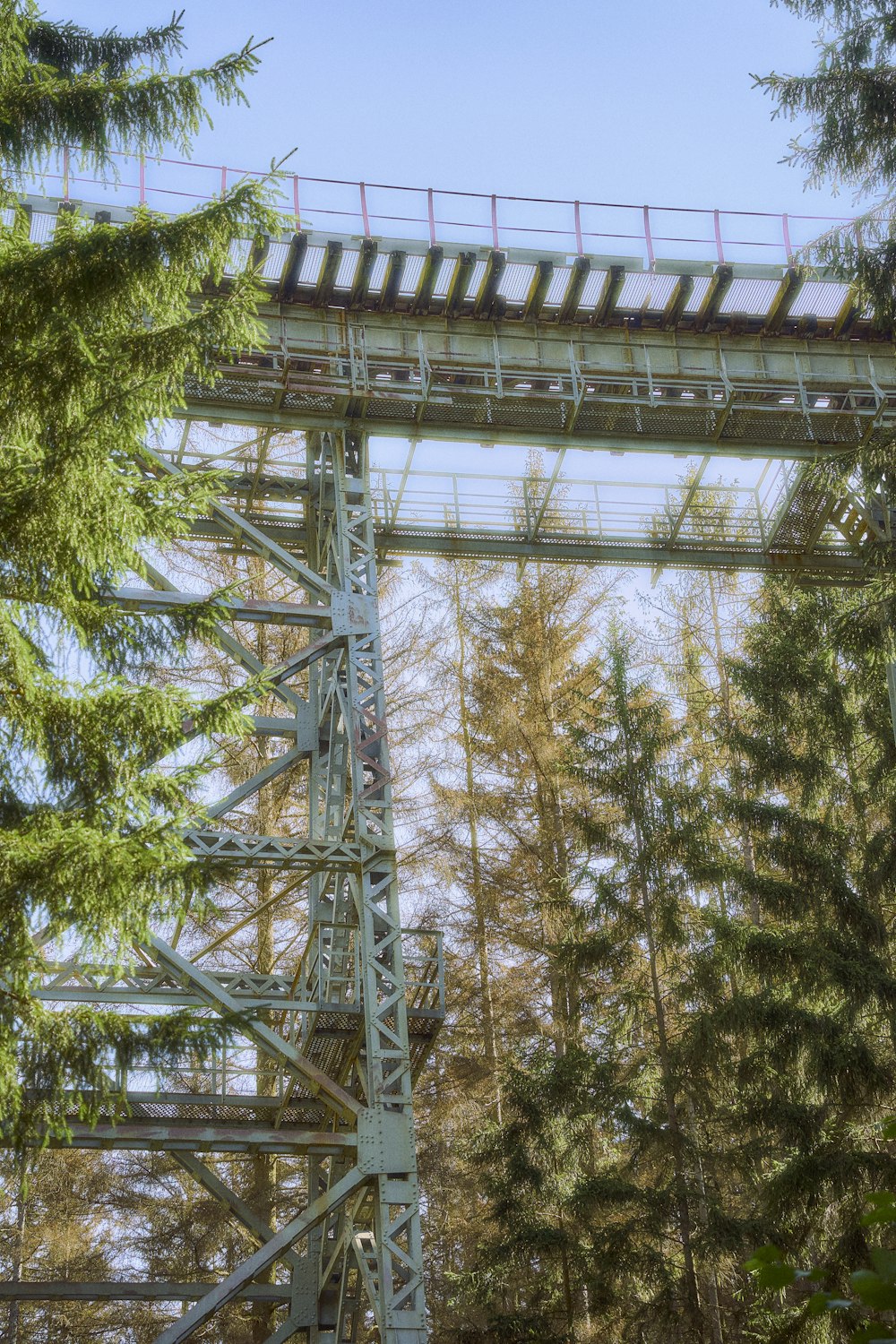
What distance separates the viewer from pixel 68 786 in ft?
27.5

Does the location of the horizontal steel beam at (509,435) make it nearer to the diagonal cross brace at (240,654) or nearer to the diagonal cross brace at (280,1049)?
the diagonal cross brace at (240,654)

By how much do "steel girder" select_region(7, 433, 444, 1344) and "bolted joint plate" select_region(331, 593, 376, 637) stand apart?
0.02 metres

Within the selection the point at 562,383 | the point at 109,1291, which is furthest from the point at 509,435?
the point at 109,1291

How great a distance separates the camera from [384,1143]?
41.9 ft

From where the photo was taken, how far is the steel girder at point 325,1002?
12586 millimetres

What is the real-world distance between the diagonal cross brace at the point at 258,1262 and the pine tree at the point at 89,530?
4.82 m

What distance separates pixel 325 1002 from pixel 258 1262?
8.79ft

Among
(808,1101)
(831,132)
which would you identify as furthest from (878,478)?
(808,1101)

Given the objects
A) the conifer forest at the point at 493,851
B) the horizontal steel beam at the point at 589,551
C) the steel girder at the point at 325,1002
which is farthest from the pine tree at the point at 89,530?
the horizontal steel beam at the point at 589,551

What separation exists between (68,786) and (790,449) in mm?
12284

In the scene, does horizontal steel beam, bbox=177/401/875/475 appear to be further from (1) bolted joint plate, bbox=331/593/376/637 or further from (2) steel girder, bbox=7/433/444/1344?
(1) bolted joint plate, bbox=331/593/376/637

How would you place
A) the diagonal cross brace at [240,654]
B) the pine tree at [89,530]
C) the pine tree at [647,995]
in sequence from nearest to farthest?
the pine tree at [89,530] → the diagonal cross brace at [240,654] → the pine tree at [647,995]

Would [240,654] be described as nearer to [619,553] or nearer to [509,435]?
[509,435]

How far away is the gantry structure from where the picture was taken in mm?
13133
